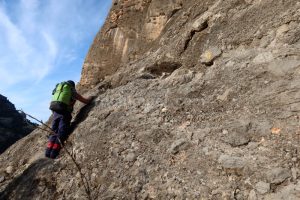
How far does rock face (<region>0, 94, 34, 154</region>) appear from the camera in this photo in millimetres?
38125

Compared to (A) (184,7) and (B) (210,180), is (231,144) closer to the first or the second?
(B) (210,180)

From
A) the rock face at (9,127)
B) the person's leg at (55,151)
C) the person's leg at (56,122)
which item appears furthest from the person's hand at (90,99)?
the rock face at (9,127)

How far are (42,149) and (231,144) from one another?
18.0ft

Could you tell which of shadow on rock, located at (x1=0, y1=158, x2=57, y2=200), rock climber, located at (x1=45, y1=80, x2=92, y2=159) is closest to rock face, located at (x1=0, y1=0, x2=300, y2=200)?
shadow on rock, located at (x1=0, y1=158, x2=57, y2=200)

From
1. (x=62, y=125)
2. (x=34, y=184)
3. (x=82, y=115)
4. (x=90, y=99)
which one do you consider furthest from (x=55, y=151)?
(x=90, y=99)

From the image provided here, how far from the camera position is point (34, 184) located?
7.89 metres

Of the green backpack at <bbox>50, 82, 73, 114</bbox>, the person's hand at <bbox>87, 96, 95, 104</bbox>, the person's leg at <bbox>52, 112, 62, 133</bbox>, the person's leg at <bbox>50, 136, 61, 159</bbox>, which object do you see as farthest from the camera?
the person's hand at <bbox>87, 96, 95, 104</bbox>

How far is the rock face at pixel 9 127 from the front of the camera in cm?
3812

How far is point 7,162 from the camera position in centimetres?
1017

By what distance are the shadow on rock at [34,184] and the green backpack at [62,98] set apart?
1292 mm

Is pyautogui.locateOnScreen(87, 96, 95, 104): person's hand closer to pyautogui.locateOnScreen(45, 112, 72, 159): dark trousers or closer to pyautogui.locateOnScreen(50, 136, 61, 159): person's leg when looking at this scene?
pyautogui.locateOnScreen(45, 112, 72, 159): dark trousers

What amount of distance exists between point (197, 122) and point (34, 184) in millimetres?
3758

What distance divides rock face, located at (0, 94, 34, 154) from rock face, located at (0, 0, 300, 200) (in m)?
29.9

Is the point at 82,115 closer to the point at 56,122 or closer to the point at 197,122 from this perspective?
the point at 56,122
